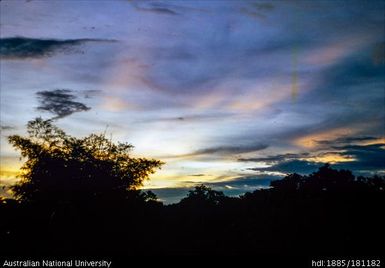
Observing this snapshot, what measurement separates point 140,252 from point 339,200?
1529cm

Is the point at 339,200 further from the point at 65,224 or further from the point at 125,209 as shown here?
the point at 65,224

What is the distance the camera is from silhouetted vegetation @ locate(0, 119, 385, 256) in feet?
80.1

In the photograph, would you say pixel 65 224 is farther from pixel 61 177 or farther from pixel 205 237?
pixel 205 237

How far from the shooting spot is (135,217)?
3052 centimetres

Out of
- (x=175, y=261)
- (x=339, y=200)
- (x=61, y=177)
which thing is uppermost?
(x=61, y=177)

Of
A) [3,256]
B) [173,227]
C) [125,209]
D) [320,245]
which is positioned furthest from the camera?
[173,227]

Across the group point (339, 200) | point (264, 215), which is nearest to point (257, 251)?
point (264, 215)

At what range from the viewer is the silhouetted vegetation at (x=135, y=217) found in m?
24.4

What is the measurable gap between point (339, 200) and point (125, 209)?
634 inches

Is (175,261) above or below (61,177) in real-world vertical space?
below

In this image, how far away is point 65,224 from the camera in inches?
1080

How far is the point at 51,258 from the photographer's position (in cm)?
2564

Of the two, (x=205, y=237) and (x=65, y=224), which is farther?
(x=205, y=237)

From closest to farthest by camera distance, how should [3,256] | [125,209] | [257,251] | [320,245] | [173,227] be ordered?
1. [320,245]
2. [3,256]
3. [257,251]
4. [125,209]
5. [173,227]
